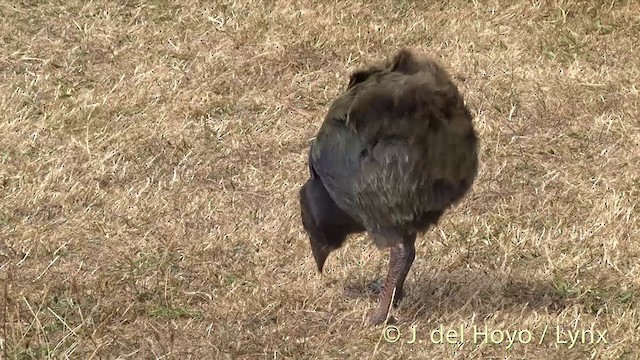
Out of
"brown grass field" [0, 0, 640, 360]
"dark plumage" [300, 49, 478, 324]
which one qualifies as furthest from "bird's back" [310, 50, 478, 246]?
"brown grass field" [0, 0, 640, 360]

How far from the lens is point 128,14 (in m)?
9.58

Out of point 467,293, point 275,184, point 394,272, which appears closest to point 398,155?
point 394,272

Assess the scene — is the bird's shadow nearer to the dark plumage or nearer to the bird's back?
the dark plumage

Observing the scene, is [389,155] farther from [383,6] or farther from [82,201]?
[383,6]

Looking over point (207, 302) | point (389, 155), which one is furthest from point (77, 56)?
point (389, 155)

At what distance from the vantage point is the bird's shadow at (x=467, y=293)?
4.96 m

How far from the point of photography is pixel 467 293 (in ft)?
16.7

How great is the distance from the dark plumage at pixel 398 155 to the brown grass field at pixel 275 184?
0.51 m

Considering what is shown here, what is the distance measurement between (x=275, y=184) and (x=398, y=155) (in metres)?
2.32

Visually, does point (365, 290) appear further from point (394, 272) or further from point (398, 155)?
point (398, 155)

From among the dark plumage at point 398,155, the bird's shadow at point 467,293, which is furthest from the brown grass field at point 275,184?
the dark plumage at point 398,155

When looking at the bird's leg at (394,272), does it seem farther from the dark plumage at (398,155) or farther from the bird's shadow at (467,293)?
the bird's shadow at (467,293)

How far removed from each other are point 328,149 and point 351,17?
4.71 m

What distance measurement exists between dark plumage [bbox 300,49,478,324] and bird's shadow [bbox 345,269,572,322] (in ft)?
0.97
